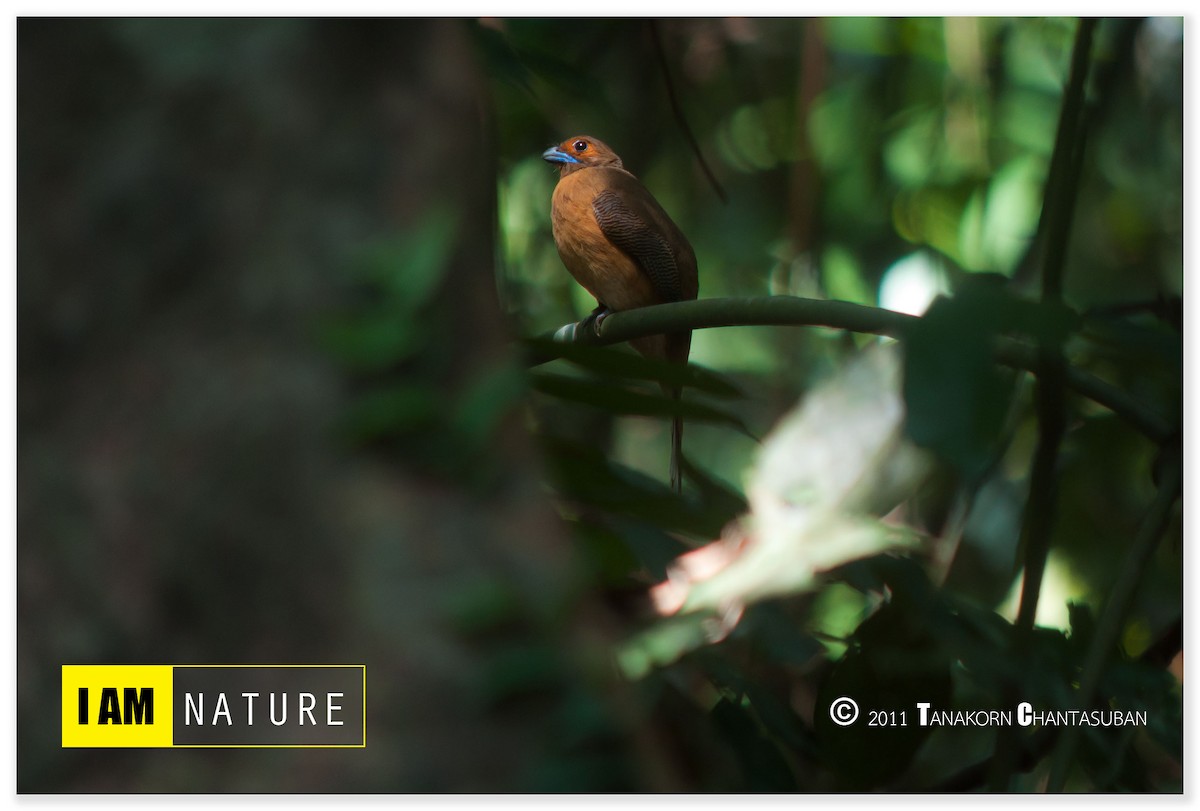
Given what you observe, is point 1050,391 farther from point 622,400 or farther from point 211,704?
point 211,704

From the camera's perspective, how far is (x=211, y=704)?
882mm

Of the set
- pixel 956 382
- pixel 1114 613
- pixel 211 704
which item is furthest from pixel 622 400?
pixel 1114 613

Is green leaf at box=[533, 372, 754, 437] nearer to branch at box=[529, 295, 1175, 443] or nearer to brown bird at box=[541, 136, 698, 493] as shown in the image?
branch at box=[529, 295, 1175, 443]

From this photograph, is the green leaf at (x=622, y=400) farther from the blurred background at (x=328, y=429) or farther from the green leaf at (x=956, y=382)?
the green leaf at (x=956, y=382)

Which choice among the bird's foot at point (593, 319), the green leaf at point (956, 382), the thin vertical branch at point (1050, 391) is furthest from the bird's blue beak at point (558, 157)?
→ the green leaf at point (956, 382)

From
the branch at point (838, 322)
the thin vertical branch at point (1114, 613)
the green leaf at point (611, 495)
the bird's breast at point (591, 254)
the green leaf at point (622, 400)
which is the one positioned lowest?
the thin vertical branch at point (1114, 613)

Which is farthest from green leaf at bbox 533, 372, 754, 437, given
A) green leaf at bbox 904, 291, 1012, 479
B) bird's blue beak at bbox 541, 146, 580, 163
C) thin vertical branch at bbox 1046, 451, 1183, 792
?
bird's blue beak at bbox 541, 146, 580, 163

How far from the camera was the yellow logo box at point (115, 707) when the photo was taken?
2.87 ft

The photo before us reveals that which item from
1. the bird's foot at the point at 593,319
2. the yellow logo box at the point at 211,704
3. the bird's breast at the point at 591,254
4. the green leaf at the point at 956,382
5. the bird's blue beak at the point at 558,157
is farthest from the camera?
the bird's blue beak at the point at 558,157

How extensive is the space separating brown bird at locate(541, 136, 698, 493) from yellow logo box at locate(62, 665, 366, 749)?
7.03 feet

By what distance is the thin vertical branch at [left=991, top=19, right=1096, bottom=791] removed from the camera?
144 cm

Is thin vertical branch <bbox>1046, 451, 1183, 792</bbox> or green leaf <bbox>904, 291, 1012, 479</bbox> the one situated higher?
green leaf <bbox>904, 291, 1012, 479</bbox>

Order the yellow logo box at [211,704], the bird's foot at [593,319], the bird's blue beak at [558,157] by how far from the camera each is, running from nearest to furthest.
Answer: the yellow logo box at [211,704] < the bird's foot at [593,319] < the bird's blue beak at [558,157]

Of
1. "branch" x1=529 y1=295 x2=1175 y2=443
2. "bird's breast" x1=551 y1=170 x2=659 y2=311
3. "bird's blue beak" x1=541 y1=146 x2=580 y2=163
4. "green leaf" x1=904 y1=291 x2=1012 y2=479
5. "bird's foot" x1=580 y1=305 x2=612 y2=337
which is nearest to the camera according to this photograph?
"green leaf" x1=904 y1=291 x2=1012 y2=479
